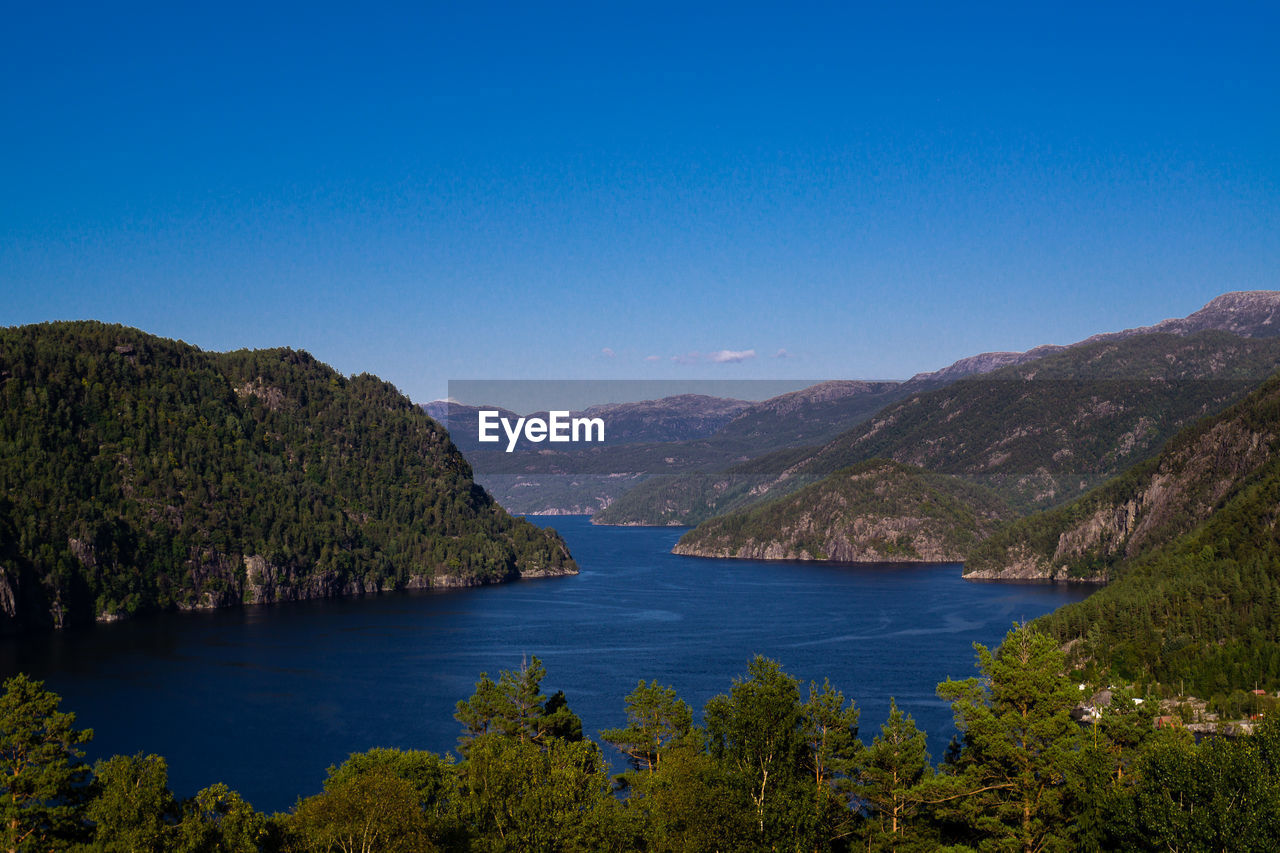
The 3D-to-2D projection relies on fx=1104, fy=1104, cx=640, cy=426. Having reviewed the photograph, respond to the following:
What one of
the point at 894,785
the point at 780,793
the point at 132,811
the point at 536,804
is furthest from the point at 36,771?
the point at 894,785

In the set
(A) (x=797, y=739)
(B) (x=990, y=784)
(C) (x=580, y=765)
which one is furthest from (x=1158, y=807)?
(C) (x=580, y=765)

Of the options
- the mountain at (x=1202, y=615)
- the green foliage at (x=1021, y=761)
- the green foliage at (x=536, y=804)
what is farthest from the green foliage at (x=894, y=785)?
the mountain at (x=1202, y=615)

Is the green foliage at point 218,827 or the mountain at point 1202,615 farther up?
the green foliage at point 218,827

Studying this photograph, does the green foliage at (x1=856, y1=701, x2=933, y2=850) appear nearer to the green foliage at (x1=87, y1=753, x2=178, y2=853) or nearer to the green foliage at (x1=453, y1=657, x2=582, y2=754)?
the green foliage at (x1=453, y1=657, x2=582, y2=754)

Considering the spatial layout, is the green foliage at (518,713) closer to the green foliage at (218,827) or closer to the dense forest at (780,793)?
the dense forest at (780,793)

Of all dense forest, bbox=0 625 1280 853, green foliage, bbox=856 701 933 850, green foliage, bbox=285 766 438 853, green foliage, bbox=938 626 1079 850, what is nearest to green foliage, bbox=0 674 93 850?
dense forest, bbox=0 625 1280 853

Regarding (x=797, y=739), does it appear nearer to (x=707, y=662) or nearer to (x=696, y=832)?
(x=696, y=832)

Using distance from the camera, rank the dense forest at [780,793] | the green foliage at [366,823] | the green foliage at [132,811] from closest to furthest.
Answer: the green foliage at [132,811]
the dense forest at [780,793]
the green foliage at [366,823]

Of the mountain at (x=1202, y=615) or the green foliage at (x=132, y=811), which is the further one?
the mountain at (x=1202, y=615)
